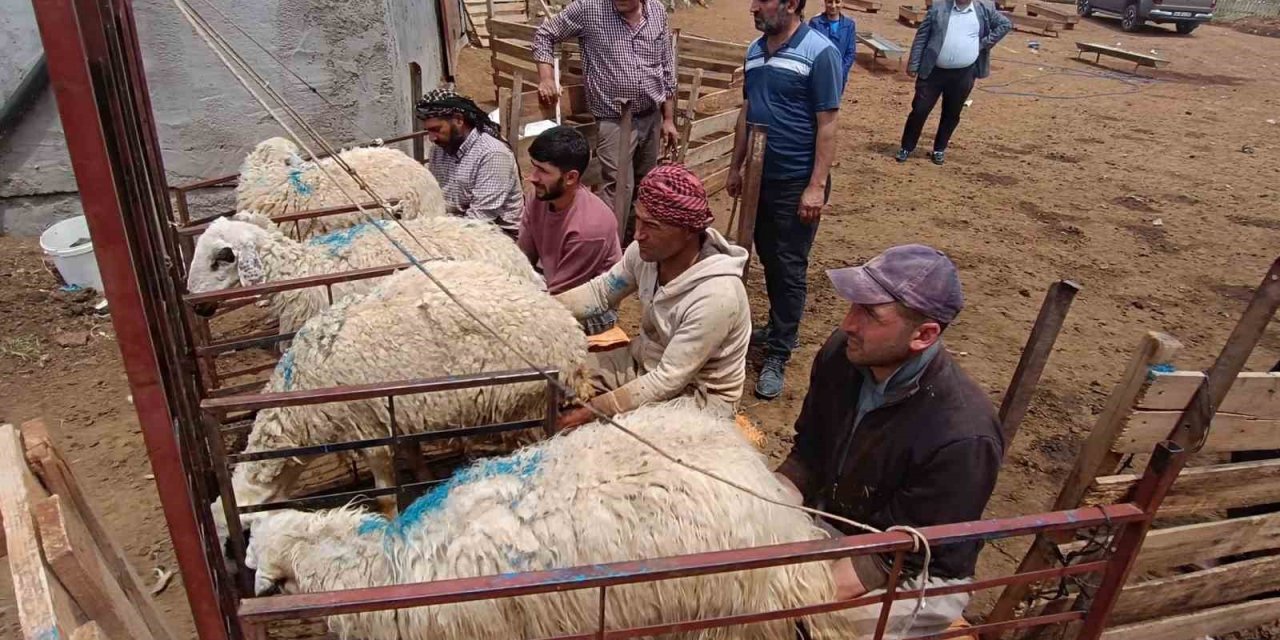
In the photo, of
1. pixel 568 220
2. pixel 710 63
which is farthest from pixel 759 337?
pixel 710 63

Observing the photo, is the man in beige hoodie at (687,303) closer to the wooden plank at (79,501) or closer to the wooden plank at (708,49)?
the wooden plank at (79,501)

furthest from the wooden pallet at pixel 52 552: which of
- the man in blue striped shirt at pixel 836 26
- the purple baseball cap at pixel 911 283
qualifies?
the man in blue striped shirt at pixel 836 26

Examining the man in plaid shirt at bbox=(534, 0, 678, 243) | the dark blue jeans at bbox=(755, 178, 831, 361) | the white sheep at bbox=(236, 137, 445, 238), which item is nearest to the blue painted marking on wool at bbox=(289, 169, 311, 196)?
the white sheep at bbox=(236, 137, 445, 238)

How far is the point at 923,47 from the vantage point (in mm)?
8656

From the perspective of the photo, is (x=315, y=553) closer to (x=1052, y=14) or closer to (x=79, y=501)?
(x=79, y=501)

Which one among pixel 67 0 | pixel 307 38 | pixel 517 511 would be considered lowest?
pixel 517 511

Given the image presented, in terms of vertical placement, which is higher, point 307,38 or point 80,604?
point 307,38

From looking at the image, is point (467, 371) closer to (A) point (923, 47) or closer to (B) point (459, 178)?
(B) point (459, 178)

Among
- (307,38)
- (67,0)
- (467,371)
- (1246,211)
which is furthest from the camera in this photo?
(1246,211)

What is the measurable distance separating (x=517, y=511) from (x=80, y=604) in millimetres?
1078

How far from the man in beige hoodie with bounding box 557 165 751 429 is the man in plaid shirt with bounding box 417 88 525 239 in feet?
6.75

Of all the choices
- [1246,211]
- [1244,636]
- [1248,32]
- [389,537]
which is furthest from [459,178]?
[1248,32]

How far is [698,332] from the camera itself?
9.45ft

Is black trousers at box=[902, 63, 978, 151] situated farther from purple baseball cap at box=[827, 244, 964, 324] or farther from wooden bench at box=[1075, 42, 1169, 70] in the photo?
wooden bench at box=[1075, 42, 1169, 70]
